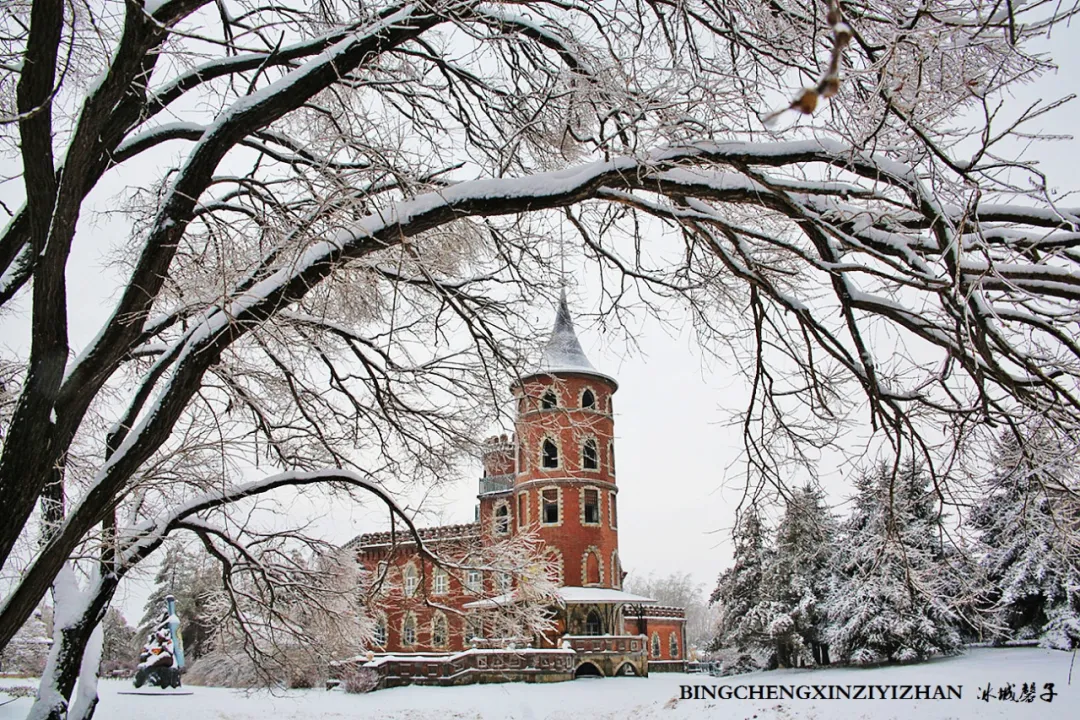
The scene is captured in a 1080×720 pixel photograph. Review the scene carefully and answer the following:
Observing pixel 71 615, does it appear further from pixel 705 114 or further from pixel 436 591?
pixel 436 591

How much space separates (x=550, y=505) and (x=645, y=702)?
51.3ft

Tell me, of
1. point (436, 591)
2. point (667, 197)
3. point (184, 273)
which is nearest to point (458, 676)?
point (436, 591)

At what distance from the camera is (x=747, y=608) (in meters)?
29.7

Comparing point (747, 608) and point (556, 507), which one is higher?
point (556, 507)

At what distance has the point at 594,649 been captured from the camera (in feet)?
103

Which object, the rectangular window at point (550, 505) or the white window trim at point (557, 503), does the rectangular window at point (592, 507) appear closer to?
the white window trim at point (557, 503)

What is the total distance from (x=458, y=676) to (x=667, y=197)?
25718 mm

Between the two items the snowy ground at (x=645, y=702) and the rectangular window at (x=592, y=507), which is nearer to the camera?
the snowy ground at (x=645, y=702)

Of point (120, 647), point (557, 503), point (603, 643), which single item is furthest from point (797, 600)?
point (120, 647)

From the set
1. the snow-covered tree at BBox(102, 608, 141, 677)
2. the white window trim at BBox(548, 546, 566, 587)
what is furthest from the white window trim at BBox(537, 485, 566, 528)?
the snow-covered tree at BBox(102, 608, 141, 677)

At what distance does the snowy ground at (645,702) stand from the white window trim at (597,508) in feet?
30.4

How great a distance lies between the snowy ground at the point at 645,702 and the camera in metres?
15.9

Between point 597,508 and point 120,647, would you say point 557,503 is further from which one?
point 120,647

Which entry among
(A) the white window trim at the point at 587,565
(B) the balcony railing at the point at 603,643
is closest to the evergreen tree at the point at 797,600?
(B) the balcony railing at the point at 603,643
